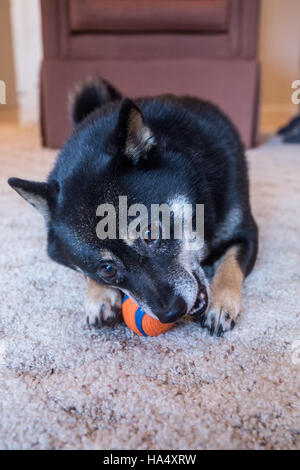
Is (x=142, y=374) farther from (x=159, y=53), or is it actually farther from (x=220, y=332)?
(x=159, y=53)

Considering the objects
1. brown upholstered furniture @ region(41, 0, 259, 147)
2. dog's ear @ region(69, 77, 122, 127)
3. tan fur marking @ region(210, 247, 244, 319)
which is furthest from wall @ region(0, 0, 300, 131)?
tan fur marking @ region(210, 247, 244, 319)

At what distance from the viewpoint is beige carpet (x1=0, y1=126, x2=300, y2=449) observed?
65 cm

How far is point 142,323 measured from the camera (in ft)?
2.99

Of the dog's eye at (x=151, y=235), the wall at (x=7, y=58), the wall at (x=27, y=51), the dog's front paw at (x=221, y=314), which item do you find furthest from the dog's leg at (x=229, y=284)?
the wall at (x=7, y=58)

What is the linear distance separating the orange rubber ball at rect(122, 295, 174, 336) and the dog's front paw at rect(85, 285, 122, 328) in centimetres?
5

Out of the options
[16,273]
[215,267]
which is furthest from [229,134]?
[16,273]

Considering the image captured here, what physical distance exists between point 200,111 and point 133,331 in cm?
67

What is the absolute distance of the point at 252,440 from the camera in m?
0.63

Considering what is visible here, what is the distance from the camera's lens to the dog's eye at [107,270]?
941 millimetres

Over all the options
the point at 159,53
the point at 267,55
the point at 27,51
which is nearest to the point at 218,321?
the point at 159,53

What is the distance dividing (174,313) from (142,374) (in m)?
0.13

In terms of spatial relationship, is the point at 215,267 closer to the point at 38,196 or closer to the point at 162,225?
the point at 162,225

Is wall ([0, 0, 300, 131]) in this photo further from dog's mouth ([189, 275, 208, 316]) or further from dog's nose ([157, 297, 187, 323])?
dog's nose ([157, 297, 187, 323])

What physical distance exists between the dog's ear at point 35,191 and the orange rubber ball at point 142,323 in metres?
0.31
